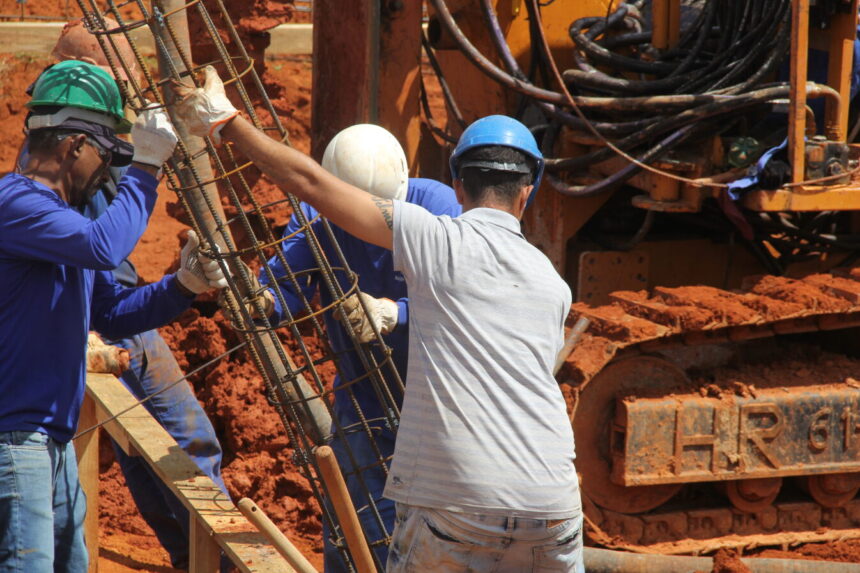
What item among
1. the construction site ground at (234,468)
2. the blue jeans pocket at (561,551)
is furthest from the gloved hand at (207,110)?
the construction site ground at (234,468)

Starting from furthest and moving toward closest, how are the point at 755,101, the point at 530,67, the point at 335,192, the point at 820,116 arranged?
the point at 530,67 → the point at 820,116 → the point at 755,101 → the point at 335,192

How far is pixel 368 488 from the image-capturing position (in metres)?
3.96

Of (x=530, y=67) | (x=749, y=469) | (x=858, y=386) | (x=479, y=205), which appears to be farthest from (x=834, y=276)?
(x=479, y=205)

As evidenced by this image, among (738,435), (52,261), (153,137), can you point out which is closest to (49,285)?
(52,261)

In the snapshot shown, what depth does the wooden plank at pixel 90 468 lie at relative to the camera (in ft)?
14.2

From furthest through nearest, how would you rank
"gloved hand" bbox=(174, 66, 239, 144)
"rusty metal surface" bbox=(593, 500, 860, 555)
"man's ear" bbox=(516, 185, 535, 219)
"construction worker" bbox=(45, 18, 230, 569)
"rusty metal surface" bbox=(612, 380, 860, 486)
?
"rusty metal surface" bbox=(593, 500, 860, 555), "rusty metal surface" bbox=(612, 380, 860, 486), "construction worker" bbox=(45, 18, 230, 569), "man's ear" bbox=(516, 185, 535, 219), "gloved hand" bbox=(174, 66, 239, 144)

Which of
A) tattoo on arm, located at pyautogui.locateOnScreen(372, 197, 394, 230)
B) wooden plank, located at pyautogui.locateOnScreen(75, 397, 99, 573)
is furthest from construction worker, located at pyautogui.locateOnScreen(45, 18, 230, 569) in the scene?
tattoo on arm, located at pyautogui.locateOnScreen(372, 197, 394, 230)

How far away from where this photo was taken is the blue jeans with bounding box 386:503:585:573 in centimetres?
273

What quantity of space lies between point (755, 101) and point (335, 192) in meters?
2.96

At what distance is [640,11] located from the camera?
6.11 m

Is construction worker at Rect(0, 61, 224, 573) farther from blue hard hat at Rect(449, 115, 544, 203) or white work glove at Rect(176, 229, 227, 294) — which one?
blue hard hat at Rect(449, 115, 544, 203)

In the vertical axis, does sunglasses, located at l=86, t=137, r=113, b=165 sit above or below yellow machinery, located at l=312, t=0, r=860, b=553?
above

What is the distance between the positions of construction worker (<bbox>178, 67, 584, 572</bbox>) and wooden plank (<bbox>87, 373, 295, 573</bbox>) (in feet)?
1.85

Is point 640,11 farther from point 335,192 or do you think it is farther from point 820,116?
point 335,192
